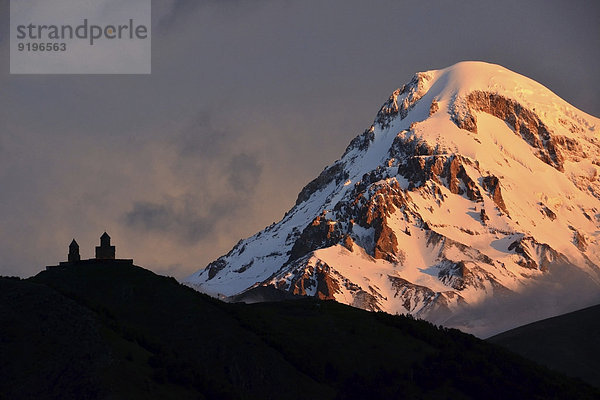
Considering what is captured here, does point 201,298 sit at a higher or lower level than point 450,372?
higher

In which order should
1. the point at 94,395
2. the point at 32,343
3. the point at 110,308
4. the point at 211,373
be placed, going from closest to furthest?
1. the point at 94,395
2. the point at 32,343
3. the point at 211,373
4. the point at 110,308

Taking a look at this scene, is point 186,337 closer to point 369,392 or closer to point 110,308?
point 110,308

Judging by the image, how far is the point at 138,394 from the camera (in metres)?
148

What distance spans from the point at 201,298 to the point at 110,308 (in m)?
16.9

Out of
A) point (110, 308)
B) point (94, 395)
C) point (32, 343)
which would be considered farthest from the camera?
point (110, 308)

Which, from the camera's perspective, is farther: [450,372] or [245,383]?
[450,372]

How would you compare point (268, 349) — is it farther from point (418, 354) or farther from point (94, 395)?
point (94, 395)

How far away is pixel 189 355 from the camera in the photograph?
17525 centimetres

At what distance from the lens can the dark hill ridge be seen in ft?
501

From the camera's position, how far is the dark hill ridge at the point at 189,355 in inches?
6014

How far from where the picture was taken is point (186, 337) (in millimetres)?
180750

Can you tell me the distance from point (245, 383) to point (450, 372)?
37720 mm

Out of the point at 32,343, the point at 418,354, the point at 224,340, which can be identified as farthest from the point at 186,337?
the point at 418,354

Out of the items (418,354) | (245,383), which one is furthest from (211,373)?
(418,354)
